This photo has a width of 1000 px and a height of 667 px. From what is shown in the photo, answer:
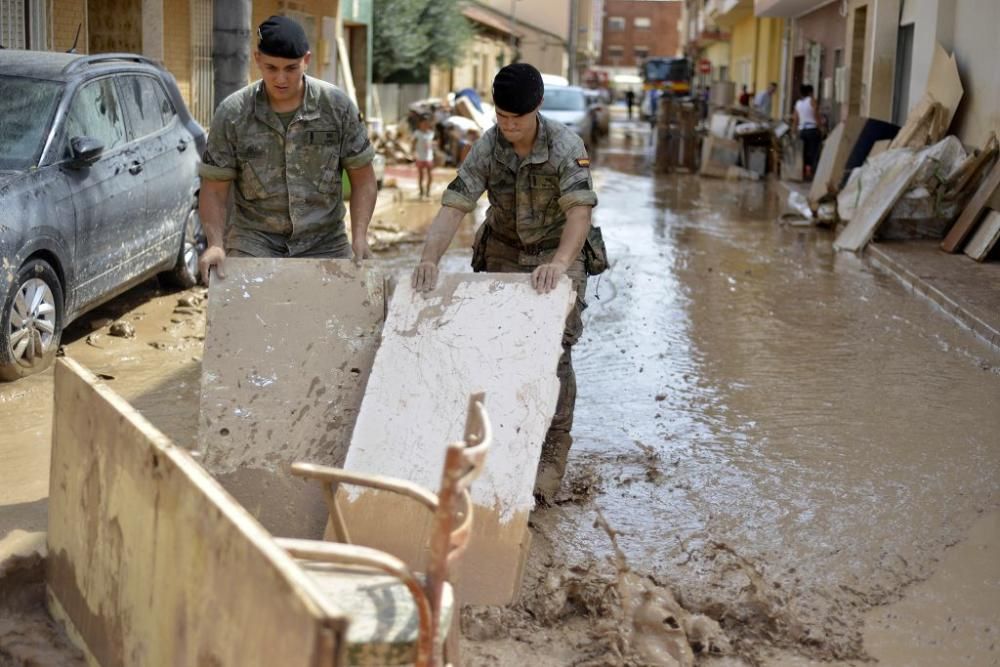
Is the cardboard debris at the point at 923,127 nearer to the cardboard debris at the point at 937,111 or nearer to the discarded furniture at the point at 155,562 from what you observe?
the cardboard debris at the point at 937,111

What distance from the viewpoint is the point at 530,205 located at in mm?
5020

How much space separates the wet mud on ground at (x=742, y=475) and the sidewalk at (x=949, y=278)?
0.50ft

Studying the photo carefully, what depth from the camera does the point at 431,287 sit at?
4484mm

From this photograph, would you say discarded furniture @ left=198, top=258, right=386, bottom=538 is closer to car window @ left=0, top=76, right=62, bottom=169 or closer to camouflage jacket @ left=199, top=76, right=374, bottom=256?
camouflage jacket @ left=199, top=76, right=374, bottom=256

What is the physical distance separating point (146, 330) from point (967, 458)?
5.08 m

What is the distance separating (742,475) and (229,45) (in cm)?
579

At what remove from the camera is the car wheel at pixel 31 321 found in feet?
20.9

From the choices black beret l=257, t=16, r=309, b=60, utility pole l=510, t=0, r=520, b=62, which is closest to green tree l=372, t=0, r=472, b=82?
utility pole l=510, t=0, r=520, b=62

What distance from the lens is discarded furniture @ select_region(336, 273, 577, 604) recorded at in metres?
3.87

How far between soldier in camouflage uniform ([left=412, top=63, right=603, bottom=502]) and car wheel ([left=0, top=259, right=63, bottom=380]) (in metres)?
2.57

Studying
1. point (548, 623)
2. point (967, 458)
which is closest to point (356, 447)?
point (548, 623)

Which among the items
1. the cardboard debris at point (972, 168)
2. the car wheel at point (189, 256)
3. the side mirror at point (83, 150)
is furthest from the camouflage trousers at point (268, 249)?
the cardboard debris at point (972, 168)

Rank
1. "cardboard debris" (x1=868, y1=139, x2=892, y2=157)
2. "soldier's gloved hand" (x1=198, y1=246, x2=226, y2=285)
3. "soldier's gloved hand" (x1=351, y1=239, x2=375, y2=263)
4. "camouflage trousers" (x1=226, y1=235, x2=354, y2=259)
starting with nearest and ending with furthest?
1. "soldier's gloved hand" (x1=198, y1=246, x2=226, y2=285)
2. "soldier's gloved hand" (x1=351, y1=239, x2=375, y2=263)
3. "camouflage trousers" (x1=226, y1=235, x2=354, y2=259)
4. "cardboard debris" (x1=868, y1=139, x2=892, y2=157)

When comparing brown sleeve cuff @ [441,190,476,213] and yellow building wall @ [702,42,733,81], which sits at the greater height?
yellow building wall @ [702,42,733,81]
